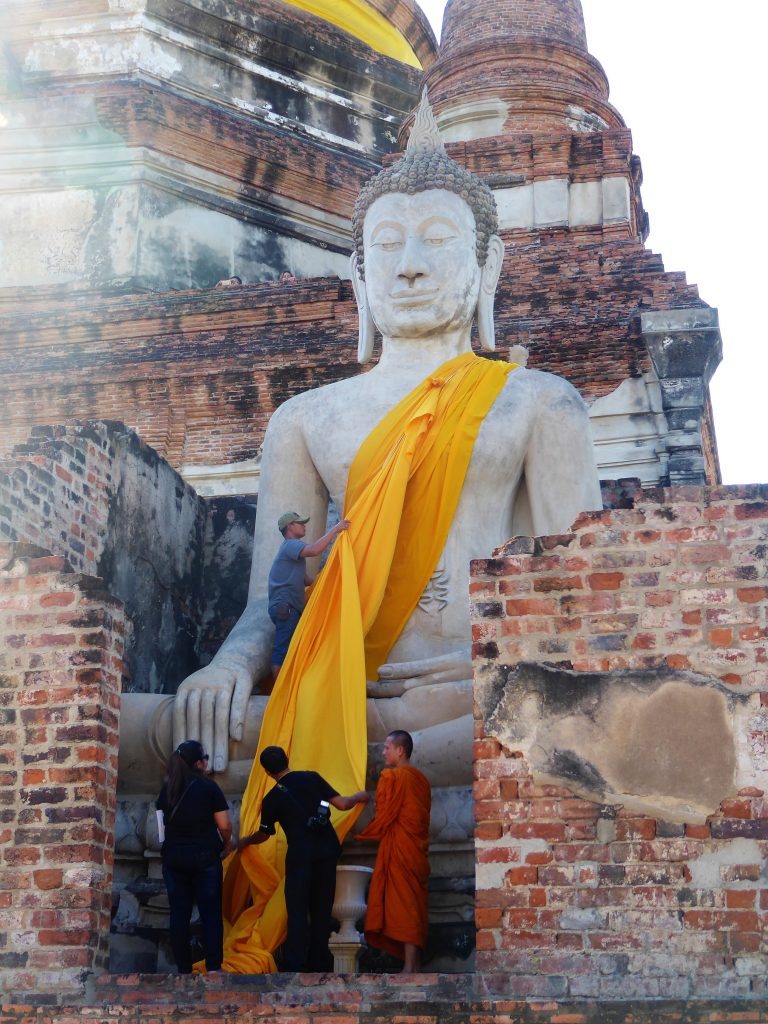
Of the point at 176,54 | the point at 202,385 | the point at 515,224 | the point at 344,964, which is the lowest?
the point at 344,964

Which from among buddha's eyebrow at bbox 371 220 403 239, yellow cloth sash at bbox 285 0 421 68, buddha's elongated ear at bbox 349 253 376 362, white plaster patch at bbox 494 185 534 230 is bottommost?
buddha's elongated ear at bbox 349 253 376 362

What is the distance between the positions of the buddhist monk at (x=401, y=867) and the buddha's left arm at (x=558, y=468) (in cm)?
174

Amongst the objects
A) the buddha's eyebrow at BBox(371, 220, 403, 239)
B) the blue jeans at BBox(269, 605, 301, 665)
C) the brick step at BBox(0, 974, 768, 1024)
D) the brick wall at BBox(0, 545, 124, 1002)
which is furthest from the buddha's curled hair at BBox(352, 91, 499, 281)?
the brick step at BBox(0, 974, 768, 1024)

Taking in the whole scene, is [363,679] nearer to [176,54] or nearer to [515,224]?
[515,224]

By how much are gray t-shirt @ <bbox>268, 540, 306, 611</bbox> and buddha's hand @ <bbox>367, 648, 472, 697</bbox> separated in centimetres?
53

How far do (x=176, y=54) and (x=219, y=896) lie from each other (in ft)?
41.6

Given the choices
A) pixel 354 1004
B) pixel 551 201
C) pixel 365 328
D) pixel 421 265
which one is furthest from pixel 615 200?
pixel 354 1004

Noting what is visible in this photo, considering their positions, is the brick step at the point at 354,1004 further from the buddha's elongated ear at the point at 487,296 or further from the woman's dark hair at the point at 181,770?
the buddha's elongated ear at the point at 487,296

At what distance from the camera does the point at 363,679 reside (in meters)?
6.72

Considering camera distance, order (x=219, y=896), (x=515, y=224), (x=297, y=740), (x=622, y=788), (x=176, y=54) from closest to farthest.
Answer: (x=622, y=788) < (x=219, y=896) < (x=297, y=740) < (x=515, y=224) < (x=176, y=54)

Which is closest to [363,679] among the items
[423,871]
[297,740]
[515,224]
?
[297,740]

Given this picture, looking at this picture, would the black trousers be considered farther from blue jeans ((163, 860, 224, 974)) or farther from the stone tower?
the stone tower

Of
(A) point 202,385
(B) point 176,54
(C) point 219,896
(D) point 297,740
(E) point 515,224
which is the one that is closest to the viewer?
(C) point 219,896

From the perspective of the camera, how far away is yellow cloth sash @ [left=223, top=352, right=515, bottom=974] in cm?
627
